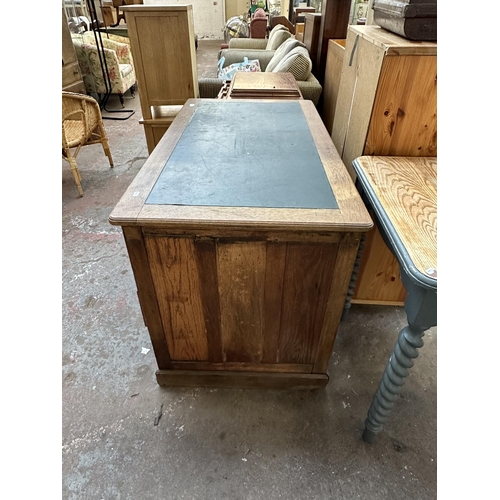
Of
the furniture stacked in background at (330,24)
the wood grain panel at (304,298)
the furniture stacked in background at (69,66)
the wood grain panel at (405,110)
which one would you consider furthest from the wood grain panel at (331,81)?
the furniture stacked in background at (69,66)

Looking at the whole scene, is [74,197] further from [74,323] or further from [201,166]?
[201,166]

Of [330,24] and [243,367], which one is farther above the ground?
[330,24]

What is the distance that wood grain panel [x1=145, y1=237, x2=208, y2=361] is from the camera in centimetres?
91

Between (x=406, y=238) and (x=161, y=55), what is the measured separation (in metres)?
2.18

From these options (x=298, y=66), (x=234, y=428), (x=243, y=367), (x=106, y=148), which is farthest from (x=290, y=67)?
(x=234, y=428)

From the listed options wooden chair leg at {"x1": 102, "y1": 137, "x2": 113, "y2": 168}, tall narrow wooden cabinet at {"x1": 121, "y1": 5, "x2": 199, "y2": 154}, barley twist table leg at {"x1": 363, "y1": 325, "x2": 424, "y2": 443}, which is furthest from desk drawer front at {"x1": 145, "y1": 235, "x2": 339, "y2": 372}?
wooden chair leg at {"x1": 102, "y1": 137, "x2": 113, "y2": 168}

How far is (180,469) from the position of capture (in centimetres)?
105

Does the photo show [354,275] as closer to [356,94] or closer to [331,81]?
[356,94]

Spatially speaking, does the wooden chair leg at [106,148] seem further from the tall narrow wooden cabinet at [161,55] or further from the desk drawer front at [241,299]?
the desk drawer front at [241,299]

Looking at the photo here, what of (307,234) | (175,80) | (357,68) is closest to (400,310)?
(307,234)

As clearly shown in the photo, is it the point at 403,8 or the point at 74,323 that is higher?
the point at 403,8

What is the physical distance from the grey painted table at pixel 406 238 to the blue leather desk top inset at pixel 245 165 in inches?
6.4

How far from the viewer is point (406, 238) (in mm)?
799

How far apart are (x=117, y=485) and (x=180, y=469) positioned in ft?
0.63
